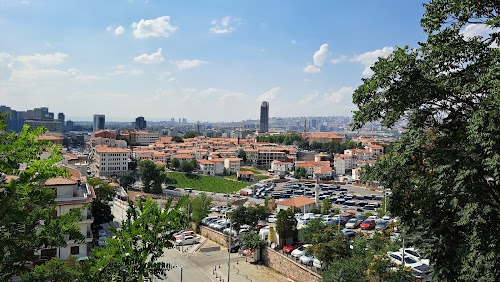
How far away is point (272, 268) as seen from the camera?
20656mm

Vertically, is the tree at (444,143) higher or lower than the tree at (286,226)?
higher

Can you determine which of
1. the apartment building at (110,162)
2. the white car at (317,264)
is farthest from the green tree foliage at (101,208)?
the apartment building at (110,162)

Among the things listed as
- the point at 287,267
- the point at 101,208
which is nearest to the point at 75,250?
the point at 101,208

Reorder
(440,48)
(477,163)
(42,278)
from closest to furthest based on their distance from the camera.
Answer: (477,163), (440,48), (42,278)

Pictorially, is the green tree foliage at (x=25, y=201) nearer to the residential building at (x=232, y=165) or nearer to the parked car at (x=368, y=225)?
the parked car at (x=368, y=225)

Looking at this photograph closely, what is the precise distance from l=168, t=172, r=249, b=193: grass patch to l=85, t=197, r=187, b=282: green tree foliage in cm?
4817

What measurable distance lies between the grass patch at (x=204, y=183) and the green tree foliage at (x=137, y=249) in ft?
158

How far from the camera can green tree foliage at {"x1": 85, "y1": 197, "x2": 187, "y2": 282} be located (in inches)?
168

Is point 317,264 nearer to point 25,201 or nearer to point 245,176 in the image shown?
point 25,201

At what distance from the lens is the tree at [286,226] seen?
838 inches

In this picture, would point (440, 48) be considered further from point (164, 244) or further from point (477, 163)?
point (164, 244)

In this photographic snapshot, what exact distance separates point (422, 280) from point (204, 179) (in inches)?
1846

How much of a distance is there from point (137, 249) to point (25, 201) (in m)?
1.61

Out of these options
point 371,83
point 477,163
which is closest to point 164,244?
point 371,83
